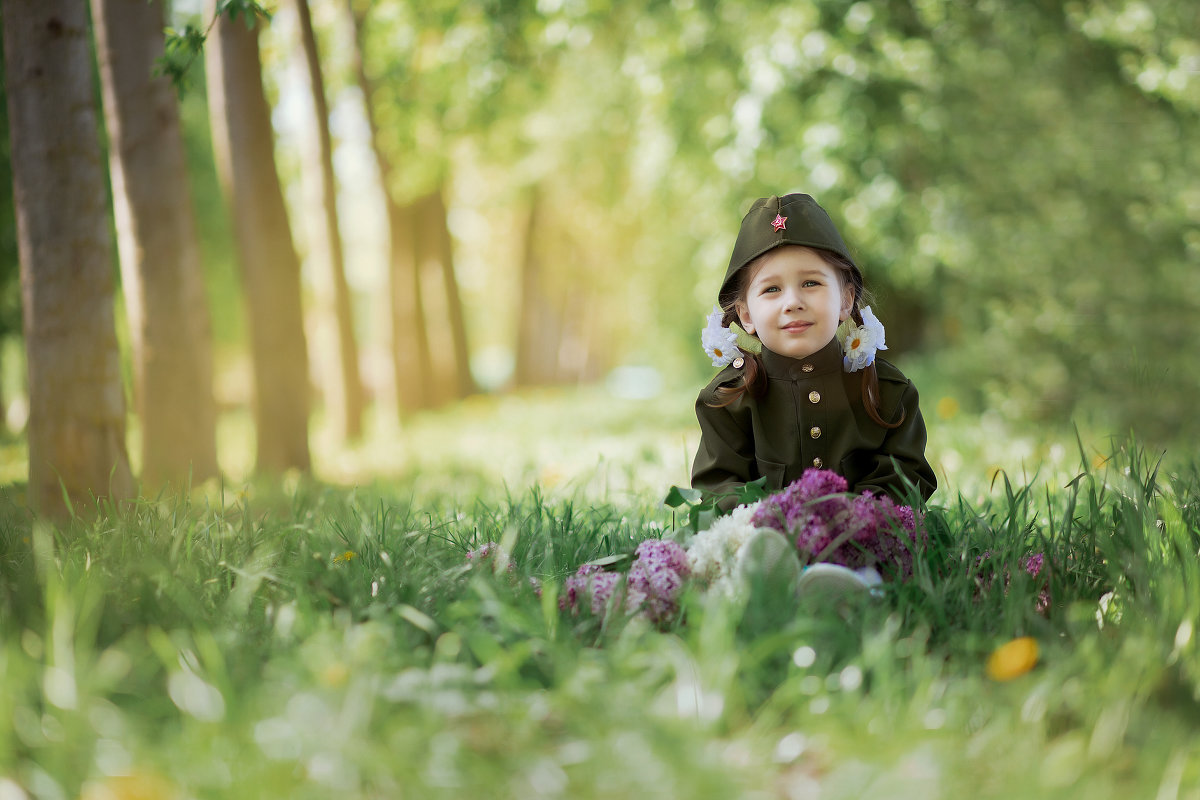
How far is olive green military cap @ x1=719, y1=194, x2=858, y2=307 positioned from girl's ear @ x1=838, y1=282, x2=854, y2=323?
102mm

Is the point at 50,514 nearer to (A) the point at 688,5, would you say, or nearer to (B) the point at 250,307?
(B) the point at 250,307

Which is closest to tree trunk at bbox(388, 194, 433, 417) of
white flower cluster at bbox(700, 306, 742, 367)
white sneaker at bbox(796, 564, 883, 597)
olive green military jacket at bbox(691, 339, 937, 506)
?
white flower cluster at bbox(700, 306, 742, 367)

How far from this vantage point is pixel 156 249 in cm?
548

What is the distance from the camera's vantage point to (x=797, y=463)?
2988mm

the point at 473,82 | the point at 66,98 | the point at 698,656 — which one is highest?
the point at 473,82

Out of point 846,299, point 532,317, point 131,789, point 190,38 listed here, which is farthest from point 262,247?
point 532,317

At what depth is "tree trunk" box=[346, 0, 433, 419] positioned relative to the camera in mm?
13641

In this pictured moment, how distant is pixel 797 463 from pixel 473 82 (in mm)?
7660

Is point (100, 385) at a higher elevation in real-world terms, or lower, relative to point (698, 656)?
higher

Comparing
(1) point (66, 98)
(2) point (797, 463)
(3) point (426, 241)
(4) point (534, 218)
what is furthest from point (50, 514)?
(4) point (534, 218)

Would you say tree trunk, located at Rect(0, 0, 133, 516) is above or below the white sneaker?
above

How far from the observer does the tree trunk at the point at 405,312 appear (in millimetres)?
13641

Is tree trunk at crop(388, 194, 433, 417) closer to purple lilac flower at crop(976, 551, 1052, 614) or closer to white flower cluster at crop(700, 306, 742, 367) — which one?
white flower cluster at crop(700, 306, 742, 367)

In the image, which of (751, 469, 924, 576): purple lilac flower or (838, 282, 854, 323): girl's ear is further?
(838, 282, 854, 323): girl's ear
